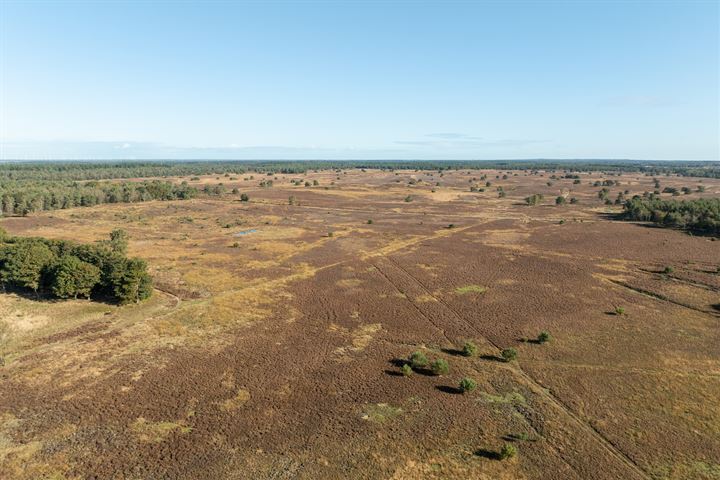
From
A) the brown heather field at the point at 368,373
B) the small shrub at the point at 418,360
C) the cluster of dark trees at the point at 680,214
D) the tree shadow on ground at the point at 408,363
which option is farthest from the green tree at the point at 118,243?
the cluster of dark trees at the point at 680,214

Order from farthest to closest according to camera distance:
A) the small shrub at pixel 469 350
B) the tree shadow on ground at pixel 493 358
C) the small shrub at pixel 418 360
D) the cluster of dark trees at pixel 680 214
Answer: the cluster of dark trees at pixel 680 214 → the small shrub at pixel 469 350 → the tree shadow on ground at pixel 493 358 → the small shrub at pixel 418 360

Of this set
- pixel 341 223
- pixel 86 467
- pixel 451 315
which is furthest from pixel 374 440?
pixel 341 223

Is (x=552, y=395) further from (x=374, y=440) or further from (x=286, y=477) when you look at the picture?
(x=286, y=477)

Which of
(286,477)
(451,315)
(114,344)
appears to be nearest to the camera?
(286,477)

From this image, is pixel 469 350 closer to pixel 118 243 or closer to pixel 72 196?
pixel 118 243

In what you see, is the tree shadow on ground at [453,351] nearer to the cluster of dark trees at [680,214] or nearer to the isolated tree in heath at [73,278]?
the isolated tree in heath at [73,278]

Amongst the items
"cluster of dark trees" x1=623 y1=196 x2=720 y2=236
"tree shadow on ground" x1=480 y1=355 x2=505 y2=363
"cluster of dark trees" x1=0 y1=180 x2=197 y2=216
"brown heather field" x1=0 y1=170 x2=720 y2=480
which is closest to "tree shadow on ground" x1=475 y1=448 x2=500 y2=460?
"brown heather field" x1=0 y1=170 x2=720 y2=480

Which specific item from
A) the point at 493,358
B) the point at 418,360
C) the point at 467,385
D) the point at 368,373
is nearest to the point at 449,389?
the point at 467,385
